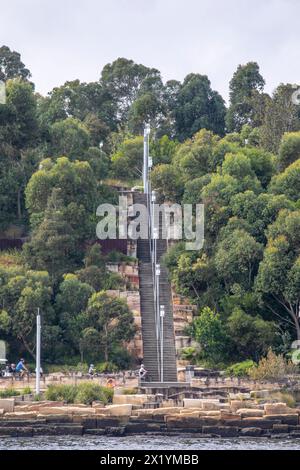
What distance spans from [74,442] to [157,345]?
14.9 meters

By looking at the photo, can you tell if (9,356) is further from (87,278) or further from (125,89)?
(125,89)

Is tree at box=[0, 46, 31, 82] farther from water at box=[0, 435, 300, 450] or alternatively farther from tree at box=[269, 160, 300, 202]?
water at box=[0, 435, 300, 450]

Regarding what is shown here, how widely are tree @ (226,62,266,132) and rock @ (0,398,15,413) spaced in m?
41.4

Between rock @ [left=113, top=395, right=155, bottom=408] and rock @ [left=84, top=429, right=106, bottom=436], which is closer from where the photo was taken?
rock @ [left=84, top=429, right=106, bottom=436]

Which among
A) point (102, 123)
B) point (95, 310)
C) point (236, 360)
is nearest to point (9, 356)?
point (95, 310)

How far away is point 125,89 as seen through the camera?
121938 mm

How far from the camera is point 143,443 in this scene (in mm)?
71688

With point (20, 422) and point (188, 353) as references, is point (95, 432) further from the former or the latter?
point (188, 353)

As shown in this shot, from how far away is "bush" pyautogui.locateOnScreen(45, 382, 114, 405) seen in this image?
7788 cm

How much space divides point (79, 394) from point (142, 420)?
3.49 m

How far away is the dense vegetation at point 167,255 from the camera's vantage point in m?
84.8

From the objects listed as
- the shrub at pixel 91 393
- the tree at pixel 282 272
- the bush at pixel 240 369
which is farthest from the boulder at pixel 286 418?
the tree at pixel 282 272

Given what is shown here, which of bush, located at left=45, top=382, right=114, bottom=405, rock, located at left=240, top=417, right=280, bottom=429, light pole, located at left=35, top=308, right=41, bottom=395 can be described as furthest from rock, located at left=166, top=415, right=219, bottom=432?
light pole, located at left=35, top=308, right=41, bottom=395

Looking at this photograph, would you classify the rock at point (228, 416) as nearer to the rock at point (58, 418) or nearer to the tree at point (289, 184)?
the rock at point (58, 418)
